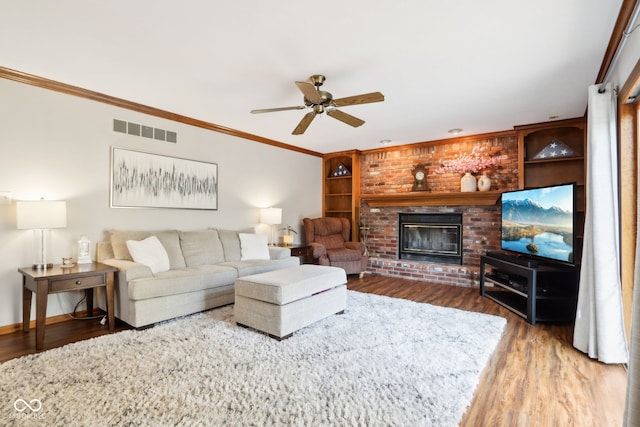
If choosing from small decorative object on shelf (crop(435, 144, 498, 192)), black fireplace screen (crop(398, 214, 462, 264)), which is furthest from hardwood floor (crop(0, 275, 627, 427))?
small decorative object on shelf (crop(435, 144, 498, 192))

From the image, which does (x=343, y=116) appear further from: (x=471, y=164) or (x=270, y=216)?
(x=471, y=164)

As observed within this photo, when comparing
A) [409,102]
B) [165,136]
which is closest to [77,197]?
[165,136]

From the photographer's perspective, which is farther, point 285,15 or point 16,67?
point 16,67

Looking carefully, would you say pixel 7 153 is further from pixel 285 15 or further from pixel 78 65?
pixel 285 15

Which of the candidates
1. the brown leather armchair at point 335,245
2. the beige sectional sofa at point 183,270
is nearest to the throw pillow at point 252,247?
the beige sectional sofa at point 183,270

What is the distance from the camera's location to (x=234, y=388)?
1.92 metres

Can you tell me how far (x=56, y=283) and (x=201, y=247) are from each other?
1.48 meters

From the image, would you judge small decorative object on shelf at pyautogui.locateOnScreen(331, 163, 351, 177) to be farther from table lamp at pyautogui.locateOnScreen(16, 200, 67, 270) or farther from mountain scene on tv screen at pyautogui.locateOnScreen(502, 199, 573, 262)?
table lamp at pyautogui.locateOnScreen(16, 200, 67, 270)

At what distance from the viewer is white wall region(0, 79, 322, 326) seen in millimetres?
2865

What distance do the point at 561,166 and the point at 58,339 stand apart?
19.9 ft

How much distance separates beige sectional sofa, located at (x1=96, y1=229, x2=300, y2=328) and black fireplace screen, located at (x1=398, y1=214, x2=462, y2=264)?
2.25 meters

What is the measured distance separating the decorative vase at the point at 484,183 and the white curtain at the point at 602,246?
225 centimetres

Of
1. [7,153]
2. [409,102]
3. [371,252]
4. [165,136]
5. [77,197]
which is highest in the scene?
[409,102]

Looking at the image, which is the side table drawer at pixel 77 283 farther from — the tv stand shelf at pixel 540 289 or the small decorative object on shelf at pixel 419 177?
the small decorative object on shelf at pixel 419 177
